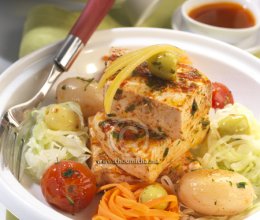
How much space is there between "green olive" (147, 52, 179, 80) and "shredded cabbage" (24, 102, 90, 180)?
601mm

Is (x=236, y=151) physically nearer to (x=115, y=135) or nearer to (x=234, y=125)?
(x=234, y=125)

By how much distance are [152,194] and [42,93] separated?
3.49 ft

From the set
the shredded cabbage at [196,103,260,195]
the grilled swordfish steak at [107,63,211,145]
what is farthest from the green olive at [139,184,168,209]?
the shredded cabbage at [196,103,260,195]

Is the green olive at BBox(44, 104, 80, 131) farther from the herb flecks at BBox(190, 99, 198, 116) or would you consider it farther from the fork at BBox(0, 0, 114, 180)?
the herb flecks at BBox(190, 99, 198, 116)

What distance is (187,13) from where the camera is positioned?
4.06 m

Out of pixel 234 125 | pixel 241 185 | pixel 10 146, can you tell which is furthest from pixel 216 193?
pixel 10 146

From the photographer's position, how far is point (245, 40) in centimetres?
382

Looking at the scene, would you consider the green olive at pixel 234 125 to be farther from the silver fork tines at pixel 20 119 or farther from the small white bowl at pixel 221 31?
the small white bowl at pixel 221 31

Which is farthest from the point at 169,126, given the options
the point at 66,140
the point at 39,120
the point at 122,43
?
the point at 122,43

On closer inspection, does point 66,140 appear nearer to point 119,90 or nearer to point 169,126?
point 119,90

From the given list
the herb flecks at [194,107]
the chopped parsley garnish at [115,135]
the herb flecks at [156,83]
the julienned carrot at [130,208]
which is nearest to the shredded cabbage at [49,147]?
the chopped parsley garnish at [115,135]

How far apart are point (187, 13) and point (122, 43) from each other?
0.97m

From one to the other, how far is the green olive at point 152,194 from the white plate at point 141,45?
1.14 feet

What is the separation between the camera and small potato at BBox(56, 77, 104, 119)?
2.85 meters
